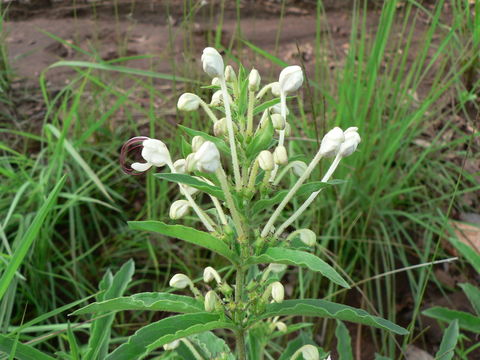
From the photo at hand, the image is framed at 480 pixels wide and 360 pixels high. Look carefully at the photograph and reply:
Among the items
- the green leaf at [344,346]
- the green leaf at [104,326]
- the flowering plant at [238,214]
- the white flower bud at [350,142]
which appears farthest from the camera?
the green leaf at [344,346]

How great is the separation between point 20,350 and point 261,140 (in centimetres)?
70

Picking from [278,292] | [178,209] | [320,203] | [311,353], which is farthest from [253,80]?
[320,203]

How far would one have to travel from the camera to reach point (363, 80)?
240 centimetres

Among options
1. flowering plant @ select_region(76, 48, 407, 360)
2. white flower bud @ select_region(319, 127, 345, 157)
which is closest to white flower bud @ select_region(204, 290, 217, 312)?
flowering plant @ select_region(76, 48, 407, 360)

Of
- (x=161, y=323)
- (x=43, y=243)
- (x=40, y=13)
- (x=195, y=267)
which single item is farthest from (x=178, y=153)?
(x=40, y=13)

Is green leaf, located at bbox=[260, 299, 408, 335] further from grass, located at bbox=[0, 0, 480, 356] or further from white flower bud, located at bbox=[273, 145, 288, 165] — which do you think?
grass, located at bbox=[0, 0, 480, 356]

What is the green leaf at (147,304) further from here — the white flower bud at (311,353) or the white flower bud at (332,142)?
the white flower bud at (332,142)

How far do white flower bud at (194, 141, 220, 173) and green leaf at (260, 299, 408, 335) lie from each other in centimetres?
30

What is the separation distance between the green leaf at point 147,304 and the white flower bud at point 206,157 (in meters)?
0.25

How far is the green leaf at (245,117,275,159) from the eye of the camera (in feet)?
3.58

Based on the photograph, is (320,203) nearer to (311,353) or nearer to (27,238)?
(311,353)

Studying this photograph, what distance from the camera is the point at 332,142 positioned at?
114 cm

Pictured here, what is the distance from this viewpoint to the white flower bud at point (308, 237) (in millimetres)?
1133

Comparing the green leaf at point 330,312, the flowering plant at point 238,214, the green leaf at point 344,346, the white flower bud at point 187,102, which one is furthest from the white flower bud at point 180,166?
the green leaf at point 344,346
